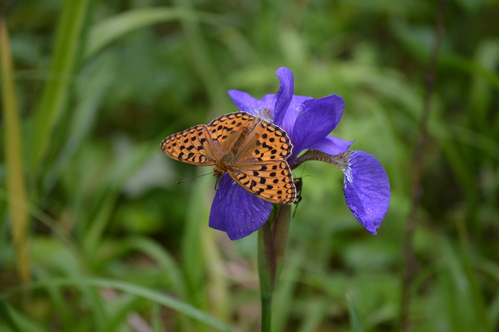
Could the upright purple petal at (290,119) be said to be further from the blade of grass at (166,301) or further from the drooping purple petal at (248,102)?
the blade of grass at (166,301)

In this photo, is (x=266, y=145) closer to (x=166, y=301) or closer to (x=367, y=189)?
(x=367, y=189)

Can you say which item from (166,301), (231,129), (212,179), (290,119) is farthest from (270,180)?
(212,179)

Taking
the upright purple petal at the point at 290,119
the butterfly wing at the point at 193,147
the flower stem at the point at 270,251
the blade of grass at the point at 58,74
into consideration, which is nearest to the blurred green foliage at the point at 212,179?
the blade of grass at the point at 58,74

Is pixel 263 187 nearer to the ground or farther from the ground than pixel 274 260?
farther from the ground

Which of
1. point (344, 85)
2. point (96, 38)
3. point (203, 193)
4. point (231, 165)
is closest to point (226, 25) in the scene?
point (344, 85)

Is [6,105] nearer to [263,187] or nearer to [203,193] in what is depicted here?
[203,193]

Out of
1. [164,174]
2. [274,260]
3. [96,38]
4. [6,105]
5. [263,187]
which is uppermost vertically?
[96,38]
